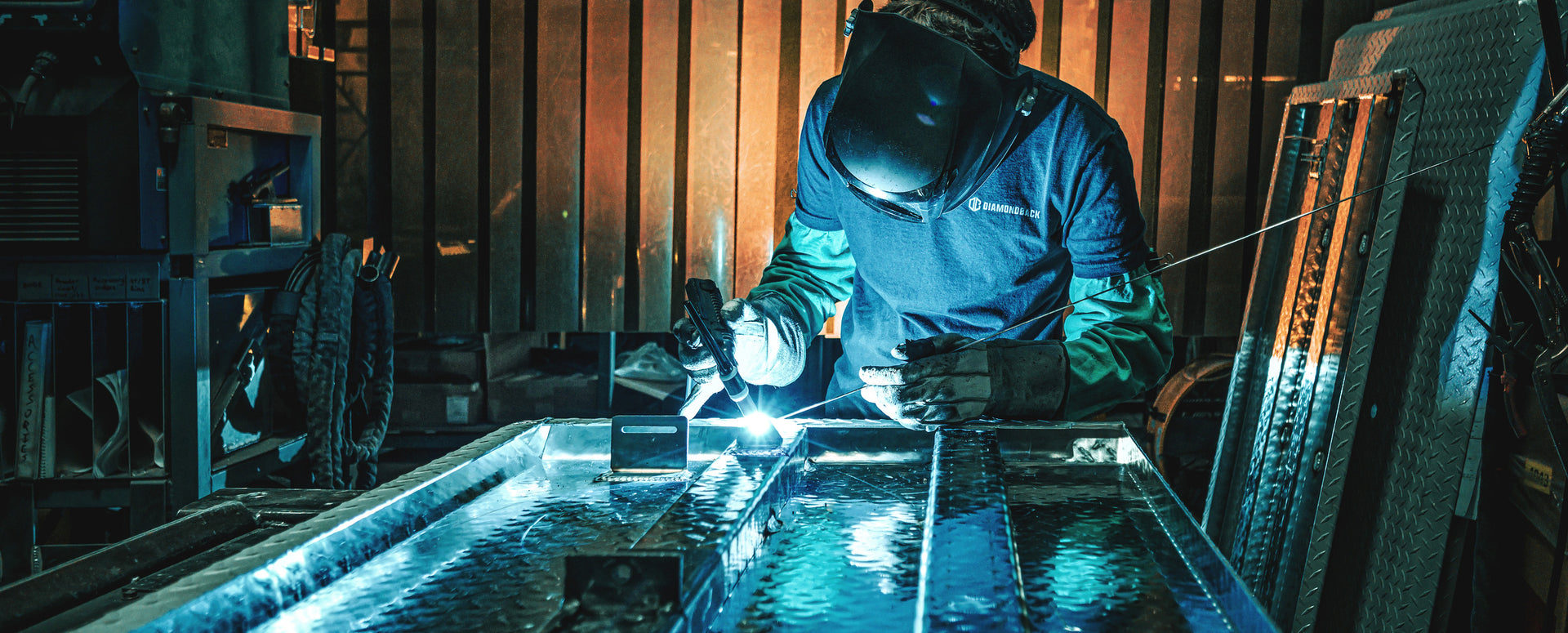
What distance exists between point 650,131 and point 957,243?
2167 mm

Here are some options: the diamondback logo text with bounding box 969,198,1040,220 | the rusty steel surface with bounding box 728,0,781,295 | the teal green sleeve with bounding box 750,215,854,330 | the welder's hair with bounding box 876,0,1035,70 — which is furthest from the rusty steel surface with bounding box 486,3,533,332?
the welder's hair with bounding box 876,0,1035,70

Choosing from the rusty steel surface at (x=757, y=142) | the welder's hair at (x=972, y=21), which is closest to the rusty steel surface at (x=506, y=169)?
the rusty steel surface at (x=757, y=142)

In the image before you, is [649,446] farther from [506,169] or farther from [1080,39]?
[1080,39]

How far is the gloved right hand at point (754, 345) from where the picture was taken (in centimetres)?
175

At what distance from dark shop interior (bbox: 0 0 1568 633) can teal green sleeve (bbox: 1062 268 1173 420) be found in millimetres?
12

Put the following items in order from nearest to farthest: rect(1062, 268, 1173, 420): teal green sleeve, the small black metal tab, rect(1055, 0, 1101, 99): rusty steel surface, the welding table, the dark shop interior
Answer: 1. the welding table
2. the dark shop interior
3. the small black metal tab
4. rect(1062, 268, 1173, 420): teal green sleeve
5. rect(1055, 0, 1101, 99): rusty steel surface

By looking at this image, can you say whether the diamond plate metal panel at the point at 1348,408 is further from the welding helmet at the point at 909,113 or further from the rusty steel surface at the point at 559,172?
the rusty steel surface at the point at 559,172

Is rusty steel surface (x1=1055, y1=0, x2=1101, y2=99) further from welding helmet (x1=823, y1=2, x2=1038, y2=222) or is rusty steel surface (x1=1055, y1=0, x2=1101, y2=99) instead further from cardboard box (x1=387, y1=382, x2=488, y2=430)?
cardboard box (x1=387, y1=382, x2=488, y2=430)

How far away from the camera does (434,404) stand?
12.6ft

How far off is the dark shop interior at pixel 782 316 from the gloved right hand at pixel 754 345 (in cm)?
1

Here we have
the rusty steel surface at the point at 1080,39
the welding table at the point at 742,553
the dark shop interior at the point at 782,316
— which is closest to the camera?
the welding table at the point at 742,553

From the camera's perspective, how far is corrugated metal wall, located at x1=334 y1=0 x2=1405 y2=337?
3.71m

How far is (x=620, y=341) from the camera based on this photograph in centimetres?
417

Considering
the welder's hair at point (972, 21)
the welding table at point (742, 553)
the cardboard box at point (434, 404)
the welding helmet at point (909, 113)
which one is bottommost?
the cardboard box at point (434, 404)
